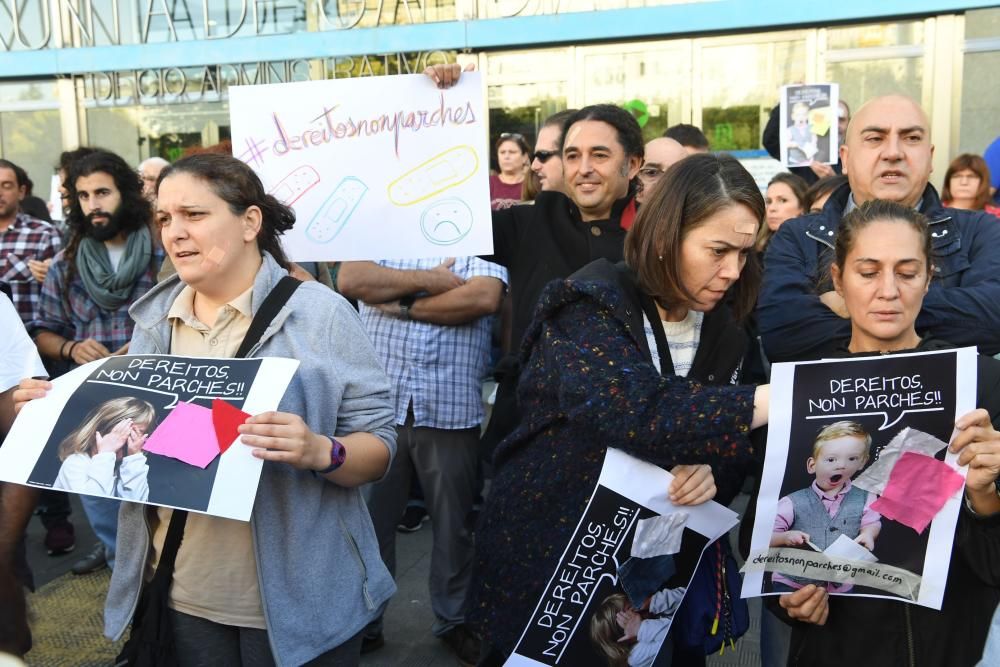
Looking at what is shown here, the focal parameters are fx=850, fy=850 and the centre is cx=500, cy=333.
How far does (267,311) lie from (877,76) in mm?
9976

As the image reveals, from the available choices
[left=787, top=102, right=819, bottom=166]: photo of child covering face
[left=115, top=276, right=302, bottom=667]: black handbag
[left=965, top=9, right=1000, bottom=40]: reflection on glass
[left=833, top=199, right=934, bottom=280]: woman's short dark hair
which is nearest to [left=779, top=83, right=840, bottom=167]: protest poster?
[left=787, top=102, right=819, bottom=166]: photo of child covering face

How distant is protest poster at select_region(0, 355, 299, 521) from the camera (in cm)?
189

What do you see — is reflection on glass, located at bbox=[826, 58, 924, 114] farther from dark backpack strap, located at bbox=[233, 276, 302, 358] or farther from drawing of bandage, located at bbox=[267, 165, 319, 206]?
dark backpack strap, located at bbox=[233, 276, 302, 358]

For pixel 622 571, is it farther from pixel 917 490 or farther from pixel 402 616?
pixel 402 616

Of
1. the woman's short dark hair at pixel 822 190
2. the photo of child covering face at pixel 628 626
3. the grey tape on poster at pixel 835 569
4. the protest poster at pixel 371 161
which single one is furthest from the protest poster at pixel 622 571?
the woman's short dark hair at pixel 822 190

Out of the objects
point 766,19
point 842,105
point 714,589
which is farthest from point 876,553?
point 766,19

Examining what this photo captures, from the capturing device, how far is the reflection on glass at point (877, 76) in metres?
10.1

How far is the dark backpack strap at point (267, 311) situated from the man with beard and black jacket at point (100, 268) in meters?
2.40

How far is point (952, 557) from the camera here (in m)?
1.88

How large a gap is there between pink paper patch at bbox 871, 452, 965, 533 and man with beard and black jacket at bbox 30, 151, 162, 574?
3664 millimetres

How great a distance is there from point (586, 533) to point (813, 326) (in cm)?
82

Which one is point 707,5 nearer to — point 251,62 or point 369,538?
point 251,62

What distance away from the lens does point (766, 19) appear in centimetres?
1008

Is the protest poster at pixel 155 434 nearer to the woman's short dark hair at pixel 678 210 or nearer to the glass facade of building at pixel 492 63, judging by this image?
the woman's short dark hair at pixel 678 210
